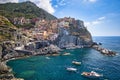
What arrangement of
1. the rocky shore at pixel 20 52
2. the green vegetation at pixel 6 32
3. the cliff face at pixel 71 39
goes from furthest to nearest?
the cliff face at pixel 71 39 < the green vegetation at pixel 6 32 < the rocky shore at pixel 20 52

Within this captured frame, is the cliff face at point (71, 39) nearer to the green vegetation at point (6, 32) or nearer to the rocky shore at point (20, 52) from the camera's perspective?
the rocky shore at point (20, 52)

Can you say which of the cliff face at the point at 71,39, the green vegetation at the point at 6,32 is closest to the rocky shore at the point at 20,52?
the green vegetation at the point at 6,32

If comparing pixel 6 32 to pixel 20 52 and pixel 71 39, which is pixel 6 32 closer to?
pixel 20 52

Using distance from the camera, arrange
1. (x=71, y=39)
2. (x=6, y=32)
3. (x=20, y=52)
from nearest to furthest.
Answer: (x=20, y=52) < (x=6, y=32) < (x=71, y=39)

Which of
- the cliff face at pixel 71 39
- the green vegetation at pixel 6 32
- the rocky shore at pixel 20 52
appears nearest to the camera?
the rocky shore at pixel 20 52

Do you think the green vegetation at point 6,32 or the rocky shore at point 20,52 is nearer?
the rocky shore at point 20,52

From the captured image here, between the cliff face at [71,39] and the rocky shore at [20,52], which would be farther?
the cliff face at [71,39]

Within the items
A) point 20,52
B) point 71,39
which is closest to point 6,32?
point 20,52

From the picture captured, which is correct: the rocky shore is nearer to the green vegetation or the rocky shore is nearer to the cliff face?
the green vegetation

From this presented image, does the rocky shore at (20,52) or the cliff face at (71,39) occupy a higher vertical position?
the cliff face at (71,39)

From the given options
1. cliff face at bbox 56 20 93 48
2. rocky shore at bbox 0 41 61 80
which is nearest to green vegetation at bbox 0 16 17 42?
rocky shore at bbox 0 41 61 80

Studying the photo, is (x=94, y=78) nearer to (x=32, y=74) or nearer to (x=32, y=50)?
(x=32, y=74)
